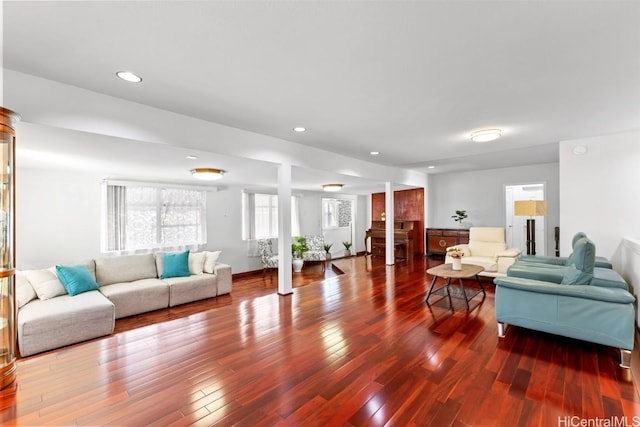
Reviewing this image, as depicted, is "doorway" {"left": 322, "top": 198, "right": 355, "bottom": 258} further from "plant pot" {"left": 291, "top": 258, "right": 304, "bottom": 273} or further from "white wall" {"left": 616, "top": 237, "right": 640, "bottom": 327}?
"white wall" {"left": 616, "top": 237, "right": 640, "bottom": 327}

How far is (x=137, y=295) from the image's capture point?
427 cm

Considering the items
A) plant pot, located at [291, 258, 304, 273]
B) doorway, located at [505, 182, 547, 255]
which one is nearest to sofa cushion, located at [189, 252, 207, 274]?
plant pot, located at [291, 258, 304, 273]

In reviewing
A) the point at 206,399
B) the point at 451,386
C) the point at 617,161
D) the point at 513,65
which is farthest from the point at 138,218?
the point at 617,161

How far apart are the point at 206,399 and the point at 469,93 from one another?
131 inches

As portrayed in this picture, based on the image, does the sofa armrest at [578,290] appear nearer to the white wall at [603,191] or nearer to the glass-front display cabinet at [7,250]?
the white wall at [603,191]

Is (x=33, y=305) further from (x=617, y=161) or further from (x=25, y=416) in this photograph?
(x=617, y=161)

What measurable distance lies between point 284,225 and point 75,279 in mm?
3043

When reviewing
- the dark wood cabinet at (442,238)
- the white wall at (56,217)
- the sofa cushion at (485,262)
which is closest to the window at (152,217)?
the white wall at (56,217)

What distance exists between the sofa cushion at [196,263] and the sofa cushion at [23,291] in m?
2.09

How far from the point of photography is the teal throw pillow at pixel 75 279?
3869 mm

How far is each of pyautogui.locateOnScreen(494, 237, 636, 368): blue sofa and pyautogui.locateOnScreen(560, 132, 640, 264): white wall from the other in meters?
1.67

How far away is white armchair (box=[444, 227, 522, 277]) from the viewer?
4.88m

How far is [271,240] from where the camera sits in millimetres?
7363

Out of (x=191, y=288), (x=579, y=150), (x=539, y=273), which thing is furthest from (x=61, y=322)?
(x=579, y=150)
